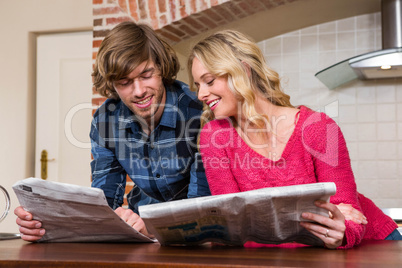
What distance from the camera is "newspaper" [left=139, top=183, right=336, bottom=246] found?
934 mm

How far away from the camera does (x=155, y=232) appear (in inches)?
41.3

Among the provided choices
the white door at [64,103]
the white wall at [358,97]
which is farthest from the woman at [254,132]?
the white door at [64,103]

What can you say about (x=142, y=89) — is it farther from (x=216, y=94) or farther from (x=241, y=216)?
(x=241, y=216)

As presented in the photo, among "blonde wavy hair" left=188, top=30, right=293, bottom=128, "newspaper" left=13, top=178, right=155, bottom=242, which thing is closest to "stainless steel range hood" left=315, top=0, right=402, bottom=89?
"blonde wavy hair" left=188, top=30, right=293, bottom=128

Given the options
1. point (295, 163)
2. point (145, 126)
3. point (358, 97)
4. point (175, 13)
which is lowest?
point (295, 163)

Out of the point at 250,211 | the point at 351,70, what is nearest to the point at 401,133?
the point at 351,70

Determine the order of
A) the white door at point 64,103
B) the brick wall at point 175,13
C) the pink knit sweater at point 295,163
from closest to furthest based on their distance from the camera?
the pink knit sweater at point 295,163
the brick wall at point 175,13
the white door at point 64,103

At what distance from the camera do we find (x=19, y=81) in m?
4.09

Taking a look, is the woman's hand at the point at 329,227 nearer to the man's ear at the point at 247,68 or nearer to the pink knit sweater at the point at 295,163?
the pink knit sweater at the point at 295,163

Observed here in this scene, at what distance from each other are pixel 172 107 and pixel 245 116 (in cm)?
29

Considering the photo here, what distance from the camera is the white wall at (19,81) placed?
405 centimetres

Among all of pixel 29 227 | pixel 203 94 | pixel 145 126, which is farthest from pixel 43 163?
→ pixel 29 227

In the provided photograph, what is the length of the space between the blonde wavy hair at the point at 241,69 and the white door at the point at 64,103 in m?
2.42

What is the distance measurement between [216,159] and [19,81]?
3043 mm
